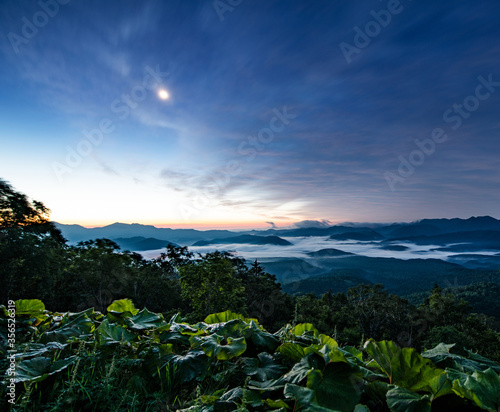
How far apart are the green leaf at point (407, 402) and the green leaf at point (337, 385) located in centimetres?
13

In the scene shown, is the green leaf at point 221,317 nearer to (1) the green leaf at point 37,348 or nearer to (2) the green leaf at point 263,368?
(2) the green leaf at point 263,368

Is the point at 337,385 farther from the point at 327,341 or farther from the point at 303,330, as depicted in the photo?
the point at 303,330

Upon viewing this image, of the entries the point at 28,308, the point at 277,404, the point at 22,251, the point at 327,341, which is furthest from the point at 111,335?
the point at 22,251

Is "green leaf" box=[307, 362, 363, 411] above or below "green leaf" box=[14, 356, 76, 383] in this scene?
above

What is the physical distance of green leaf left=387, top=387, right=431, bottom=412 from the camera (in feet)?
2.75

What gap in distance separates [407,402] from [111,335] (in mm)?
1706

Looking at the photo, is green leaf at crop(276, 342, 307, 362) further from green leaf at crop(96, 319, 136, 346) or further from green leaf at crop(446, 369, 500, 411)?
green leaf at crop(96, 319, 136, 346)

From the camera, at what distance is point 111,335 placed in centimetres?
165

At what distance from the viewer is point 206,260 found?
19.0 meters

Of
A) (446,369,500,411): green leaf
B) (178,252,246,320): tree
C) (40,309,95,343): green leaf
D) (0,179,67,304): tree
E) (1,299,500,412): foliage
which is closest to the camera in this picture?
(446,369,500,411): green leaf

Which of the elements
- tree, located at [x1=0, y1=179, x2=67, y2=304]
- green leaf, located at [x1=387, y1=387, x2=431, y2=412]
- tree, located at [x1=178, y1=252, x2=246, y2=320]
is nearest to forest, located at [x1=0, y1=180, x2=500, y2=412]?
green leaf, located at [x1=387, y1=387, x2=431, y2=412]

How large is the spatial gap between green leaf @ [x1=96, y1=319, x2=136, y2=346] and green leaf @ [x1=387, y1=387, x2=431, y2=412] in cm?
148

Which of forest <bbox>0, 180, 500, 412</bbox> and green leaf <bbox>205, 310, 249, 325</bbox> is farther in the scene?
green leaf <bbox>205, 310, 249, 325</bbox>

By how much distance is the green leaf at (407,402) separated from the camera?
0.84m
